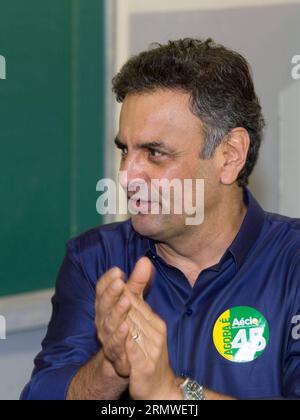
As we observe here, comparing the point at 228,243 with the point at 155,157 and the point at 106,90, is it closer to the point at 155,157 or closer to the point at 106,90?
the point at 155,157

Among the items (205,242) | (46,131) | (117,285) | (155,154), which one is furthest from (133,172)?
(46,131)

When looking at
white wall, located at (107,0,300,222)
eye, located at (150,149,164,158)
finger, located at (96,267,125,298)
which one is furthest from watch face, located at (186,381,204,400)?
white wall, located at (107,0,300,222)

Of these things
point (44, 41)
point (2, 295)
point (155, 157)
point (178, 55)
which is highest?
point (44, 41)

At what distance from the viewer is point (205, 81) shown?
171cm

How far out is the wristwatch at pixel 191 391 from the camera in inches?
53.3

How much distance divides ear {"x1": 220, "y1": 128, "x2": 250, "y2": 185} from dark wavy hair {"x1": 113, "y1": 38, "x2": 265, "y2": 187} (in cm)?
2

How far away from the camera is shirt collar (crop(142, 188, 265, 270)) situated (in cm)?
172

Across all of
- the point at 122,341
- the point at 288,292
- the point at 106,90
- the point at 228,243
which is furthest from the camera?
the point at 106,90

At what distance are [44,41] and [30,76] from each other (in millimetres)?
146

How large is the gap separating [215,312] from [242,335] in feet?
0.26

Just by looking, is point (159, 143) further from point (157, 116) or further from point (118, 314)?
point (118, 314)

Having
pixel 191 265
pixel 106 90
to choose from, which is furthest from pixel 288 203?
pixel 191 265

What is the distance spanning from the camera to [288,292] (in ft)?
5.47

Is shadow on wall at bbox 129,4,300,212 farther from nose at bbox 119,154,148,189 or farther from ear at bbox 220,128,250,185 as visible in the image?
nose at bbox 119,154,148,189
